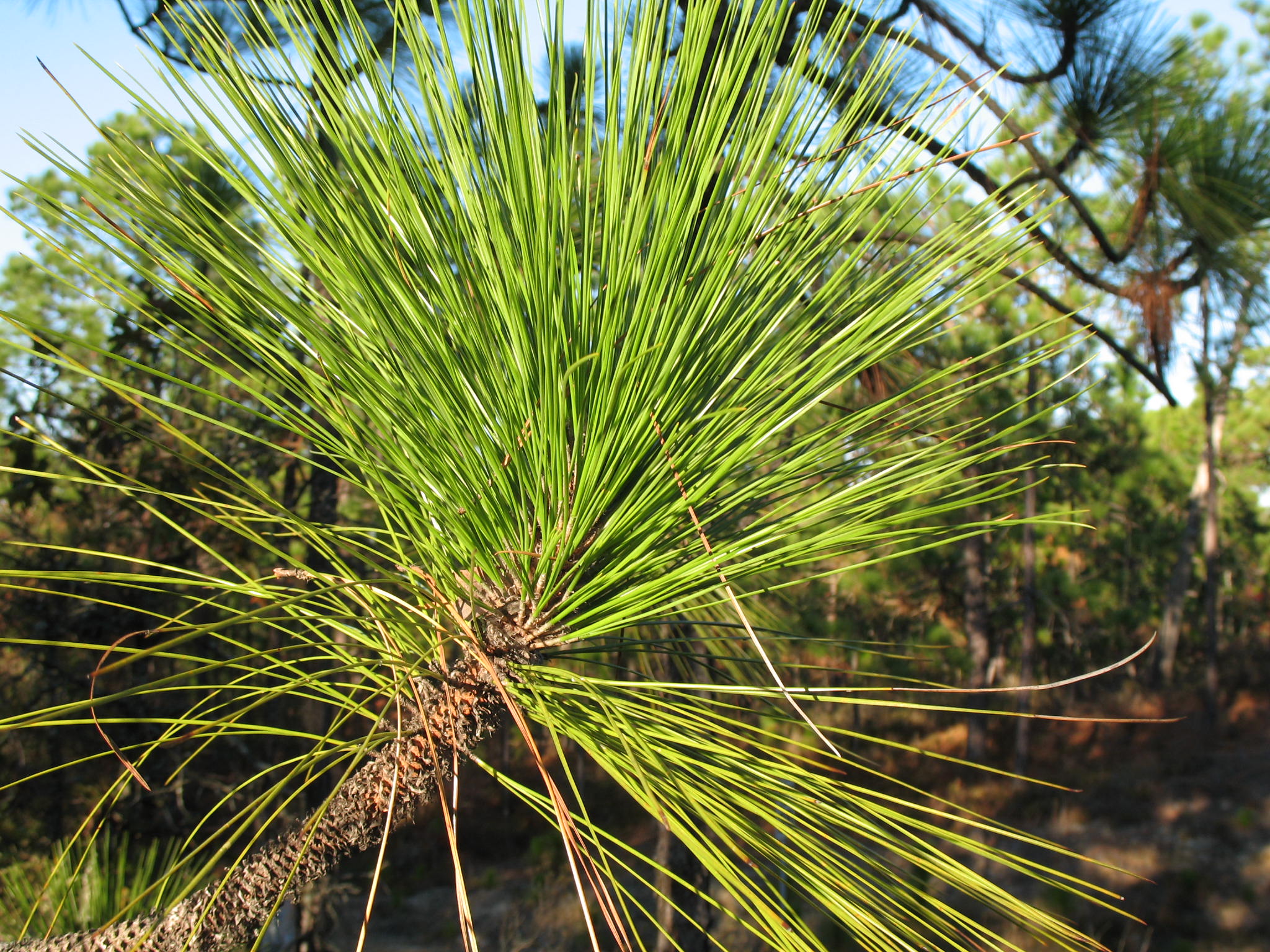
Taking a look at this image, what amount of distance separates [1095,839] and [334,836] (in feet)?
32.8

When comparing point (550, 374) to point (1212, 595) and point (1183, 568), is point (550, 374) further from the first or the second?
point (1183, 568)

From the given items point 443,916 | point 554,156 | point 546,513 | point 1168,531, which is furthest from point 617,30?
point 1168,531

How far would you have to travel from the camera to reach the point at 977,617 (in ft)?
31.7

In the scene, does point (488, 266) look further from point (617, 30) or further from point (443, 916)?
point (443, 916)

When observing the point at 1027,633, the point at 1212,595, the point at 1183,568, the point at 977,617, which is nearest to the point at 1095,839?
the point at 1027,633

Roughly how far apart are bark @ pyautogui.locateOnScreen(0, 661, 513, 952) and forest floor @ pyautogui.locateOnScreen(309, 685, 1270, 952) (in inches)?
242

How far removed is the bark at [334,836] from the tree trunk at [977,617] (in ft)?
31.1

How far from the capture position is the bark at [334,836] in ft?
2.61

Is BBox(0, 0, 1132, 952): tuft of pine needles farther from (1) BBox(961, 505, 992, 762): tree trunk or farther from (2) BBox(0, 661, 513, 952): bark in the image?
(1) BBox(961, 505, 992, 762): tree trunk

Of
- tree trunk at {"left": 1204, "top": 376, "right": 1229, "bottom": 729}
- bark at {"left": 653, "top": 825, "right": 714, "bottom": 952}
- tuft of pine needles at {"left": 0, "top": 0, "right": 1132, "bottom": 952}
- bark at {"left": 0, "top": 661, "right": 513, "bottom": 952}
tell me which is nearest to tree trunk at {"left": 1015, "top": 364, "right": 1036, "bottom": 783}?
tree trunk at {"left": 1204, "top": 376, "right": 1229, "bottom": 729}

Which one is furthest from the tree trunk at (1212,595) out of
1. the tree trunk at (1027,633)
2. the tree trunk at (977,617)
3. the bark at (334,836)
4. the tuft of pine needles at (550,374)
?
the bark at (334,836)

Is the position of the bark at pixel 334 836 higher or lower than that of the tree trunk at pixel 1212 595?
lower

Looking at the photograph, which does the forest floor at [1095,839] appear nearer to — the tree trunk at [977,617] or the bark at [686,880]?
the tree trunk at [977,617]

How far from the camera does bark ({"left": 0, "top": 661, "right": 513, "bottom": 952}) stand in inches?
31.4
